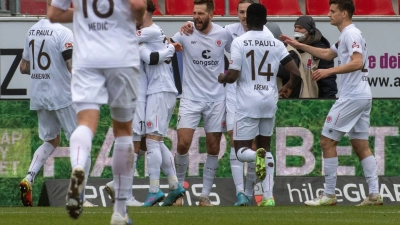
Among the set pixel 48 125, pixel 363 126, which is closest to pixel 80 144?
pixel 48 125

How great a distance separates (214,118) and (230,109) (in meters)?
0.24

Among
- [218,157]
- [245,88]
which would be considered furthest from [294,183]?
[245,88]

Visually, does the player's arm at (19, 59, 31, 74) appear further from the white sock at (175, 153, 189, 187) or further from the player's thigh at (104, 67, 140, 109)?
the player's thigh at (104, 67, 140, 109)

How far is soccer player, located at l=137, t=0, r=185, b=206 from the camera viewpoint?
11430 millimetres

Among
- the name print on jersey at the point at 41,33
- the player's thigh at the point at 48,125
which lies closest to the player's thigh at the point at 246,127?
the player's thigh at the point at 48,125

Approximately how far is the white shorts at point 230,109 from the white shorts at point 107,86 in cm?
511

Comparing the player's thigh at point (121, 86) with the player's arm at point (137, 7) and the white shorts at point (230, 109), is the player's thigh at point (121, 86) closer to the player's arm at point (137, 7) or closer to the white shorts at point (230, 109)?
the player's arm at point (137, 7)

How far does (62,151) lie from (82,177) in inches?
250

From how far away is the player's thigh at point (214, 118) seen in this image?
12095 millimetres

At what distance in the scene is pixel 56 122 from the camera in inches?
470

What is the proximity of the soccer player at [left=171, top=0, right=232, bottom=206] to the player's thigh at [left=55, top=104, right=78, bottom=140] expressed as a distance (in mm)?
1186

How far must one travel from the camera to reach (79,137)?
665 cm

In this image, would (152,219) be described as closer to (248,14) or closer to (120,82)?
(120,82)

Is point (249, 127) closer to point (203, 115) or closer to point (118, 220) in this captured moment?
point (203, 115)
